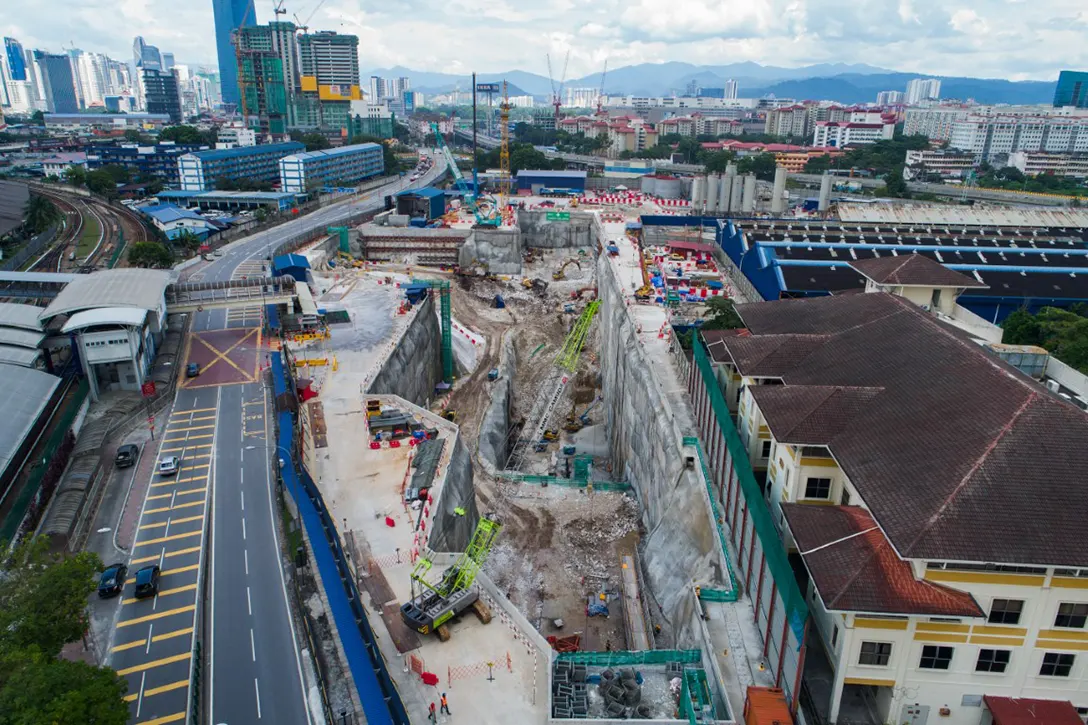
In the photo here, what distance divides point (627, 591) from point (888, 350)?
831 inches

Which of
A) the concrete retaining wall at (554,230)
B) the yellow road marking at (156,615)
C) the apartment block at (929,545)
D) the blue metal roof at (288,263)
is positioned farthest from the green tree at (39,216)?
the apartment block at (929,545)

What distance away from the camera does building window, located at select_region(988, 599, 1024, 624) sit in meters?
25.6

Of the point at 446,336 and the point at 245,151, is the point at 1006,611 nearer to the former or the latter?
the point at 446,336

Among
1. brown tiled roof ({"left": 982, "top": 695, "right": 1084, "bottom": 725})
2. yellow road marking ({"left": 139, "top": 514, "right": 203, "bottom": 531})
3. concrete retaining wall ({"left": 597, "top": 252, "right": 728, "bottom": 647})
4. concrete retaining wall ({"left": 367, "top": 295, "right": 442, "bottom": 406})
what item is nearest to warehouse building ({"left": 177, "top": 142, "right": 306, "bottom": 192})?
concrete retaining wall ({"left": 367, "top": 295, "right": 442, "bottom": 406})

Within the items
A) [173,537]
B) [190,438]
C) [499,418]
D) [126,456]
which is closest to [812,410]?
[173,537]

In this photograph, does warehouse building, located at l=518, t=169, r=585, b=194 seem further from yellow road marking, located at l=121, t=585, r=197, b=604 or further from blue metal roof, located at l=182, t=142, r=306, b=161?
yellow road marking, located at l=121, t=585, r=197, b=604

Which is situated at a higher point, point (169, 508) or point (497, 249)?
point (497, 249)

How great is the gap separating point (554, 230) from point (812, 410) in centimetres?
10566

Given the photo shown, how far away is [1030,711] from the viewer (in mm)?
26375

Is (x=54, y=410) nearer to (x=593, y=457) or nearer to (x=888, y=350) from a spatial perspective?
(x=593, y=457)

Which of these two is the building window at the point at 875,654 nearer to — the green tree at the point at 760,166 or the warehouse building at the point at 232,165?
the warehouse building at the point at 232,165

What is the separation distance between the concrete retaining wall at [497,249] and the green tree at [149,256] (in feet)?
150

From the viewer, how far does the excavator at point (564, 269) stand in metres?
118

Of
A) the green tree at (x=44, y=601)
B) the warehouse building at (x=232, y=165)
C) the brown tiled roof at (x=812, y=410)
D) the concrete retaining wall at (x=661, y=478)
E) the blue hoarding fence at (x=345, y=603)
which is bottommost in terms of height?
the concrete retaining wall at (x=661, y=478)
